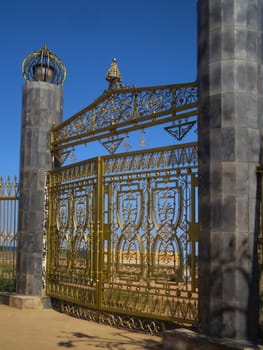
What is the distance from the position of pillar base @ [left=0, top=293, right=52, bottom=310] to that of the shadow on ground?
92.7 inches

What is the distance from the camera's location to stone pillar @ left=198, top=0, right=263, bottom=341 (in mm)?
5301

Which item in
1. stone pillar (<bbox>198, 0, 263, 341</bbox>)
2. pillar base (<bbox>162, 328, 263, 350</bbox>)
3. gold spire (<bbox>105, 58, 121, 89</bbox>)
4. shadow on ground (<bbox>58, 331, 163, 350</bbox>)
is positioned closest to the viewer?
pillar base (<bbox>162, 328, 263, 350</bbox>)

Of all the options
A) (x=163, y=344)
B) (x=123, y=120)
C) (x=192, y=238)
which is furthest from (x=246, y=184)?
(x=123, y=120)

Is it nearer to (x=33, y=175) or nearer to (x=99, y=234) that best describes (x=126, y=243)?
(x=99, y=234)

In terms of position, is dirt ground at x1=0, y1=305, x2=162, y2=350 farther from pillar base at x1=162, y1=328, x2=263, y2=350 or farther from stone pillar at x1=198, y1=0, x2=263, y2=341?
stone pillar at x1=198, y1=0, x2=263, y2=341

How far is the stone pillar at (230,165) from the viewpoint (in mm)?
5301

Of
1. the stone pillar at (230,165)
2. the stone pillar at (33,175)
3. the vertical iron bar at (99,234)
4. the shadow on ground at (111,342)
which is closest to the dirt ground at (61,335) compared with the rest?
the shadow on ground at (111,342)

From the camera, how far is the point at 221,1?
567cm

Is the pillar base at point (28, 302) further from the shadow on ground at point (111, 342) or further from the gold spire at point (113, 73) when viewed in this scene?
the gold spire at point (113, 73)

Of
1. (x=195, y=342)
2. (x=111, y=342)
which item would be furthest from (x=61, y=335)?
(x=195, y=342)

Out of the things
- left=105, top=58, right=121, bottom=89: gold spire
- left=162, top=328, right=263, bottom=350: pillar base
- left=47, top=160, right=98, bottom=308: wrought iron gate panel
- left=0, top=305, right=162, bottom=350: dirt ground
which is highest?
left=105, top=58, right=121, bottom=89: gold spire

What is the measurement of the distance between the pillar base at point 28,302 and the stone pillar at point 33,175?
156mm

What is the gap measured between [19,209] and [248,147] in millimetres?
5632

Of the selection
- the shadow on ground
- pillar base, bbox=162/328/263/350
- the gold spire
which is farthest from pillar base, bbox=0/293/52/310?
the gold spire
